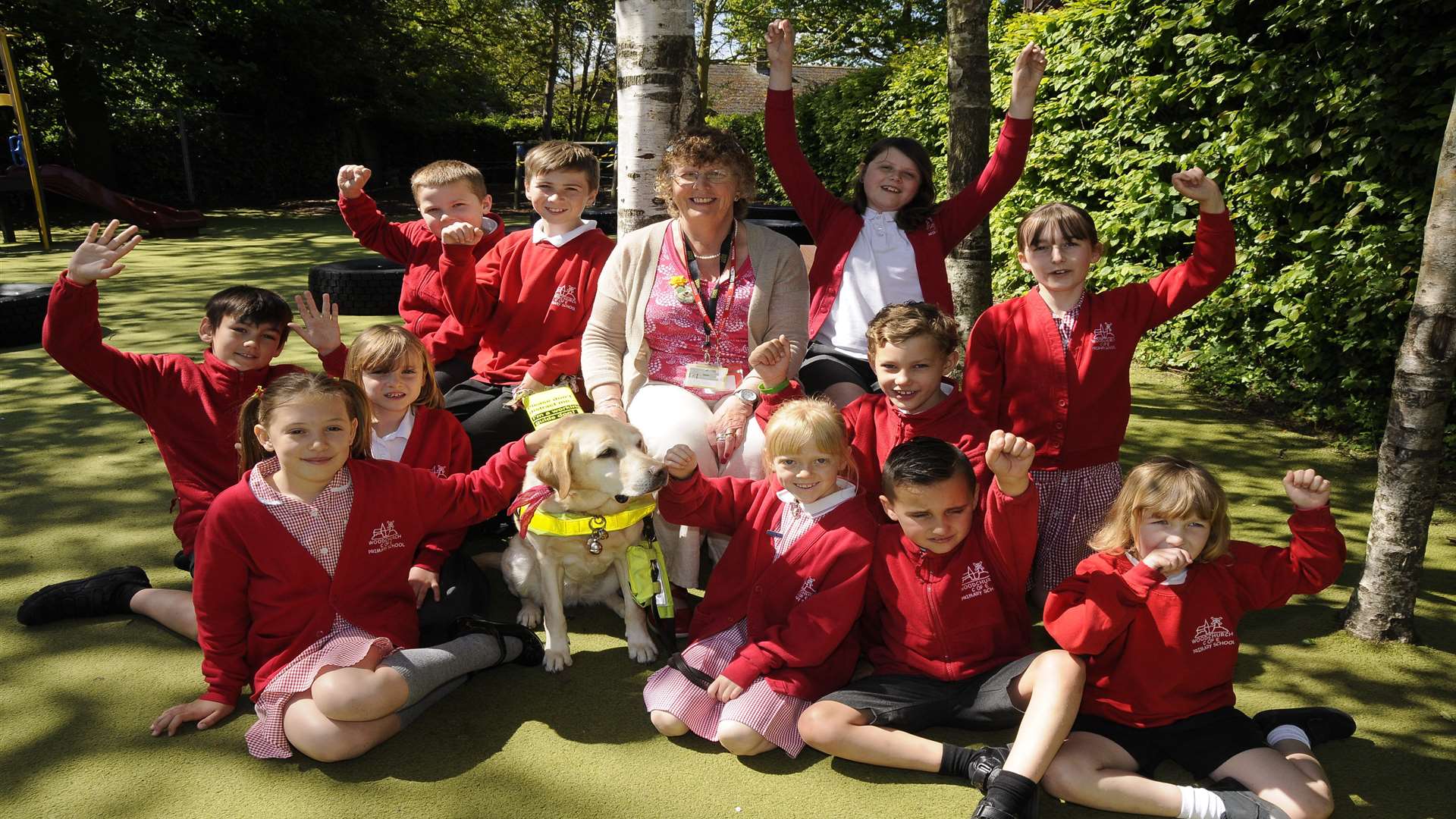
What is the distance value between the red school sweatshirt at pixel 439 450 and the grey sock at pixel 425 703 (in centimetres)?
64

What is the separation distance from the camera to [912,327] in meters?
3.66

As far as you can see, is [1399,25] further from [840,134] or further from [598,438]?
[840,134]

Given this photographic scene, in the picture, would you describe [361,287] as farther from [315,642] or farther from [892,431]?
[892,431]

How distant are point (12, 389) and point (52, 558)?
11.6 feet

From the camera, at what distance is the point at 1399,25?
544cm

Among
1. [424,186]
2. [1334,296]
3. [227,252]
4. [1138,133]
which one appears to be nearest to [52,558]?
[424,186]

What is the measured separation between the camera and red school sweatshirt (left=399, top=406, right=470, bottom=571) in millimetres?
3934

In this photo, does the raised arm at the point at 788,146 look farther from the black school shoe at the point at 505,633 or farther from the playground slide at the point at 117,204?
the playground slide at the point at 117,204

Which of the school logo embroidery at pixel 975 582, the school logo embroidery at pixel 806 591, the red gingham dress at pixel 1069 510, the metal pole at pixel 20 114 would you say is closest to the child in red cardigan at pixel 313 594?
the school logo embroidery at pixel 806 591

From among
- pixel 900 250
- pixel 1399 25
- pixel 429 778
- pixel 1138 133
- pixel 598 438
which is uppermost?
pixel 1399 25

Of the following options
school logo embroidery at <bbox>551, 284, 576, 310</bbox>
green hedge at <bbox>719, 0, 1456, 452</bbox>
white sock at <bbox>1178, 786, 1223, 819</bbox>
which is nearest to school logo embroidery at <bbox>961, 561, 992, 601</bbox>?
white sock at <bbox>1178, 786, 1223, 819</bbox>

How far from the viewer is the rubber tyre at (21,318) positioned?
7996mm

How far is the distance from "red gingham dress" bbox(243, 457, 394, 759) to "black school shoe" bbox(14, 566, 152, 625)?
115cm

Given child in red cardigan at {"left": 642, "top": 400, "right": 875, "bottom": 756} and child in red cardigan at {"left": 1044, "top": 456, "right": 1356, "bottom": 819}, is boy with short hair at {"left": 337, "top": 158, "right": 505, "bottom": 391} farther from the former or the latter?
child in red cardigan at {"left": 1044, "top": 456, "right": 1356, "bottom": 819}
